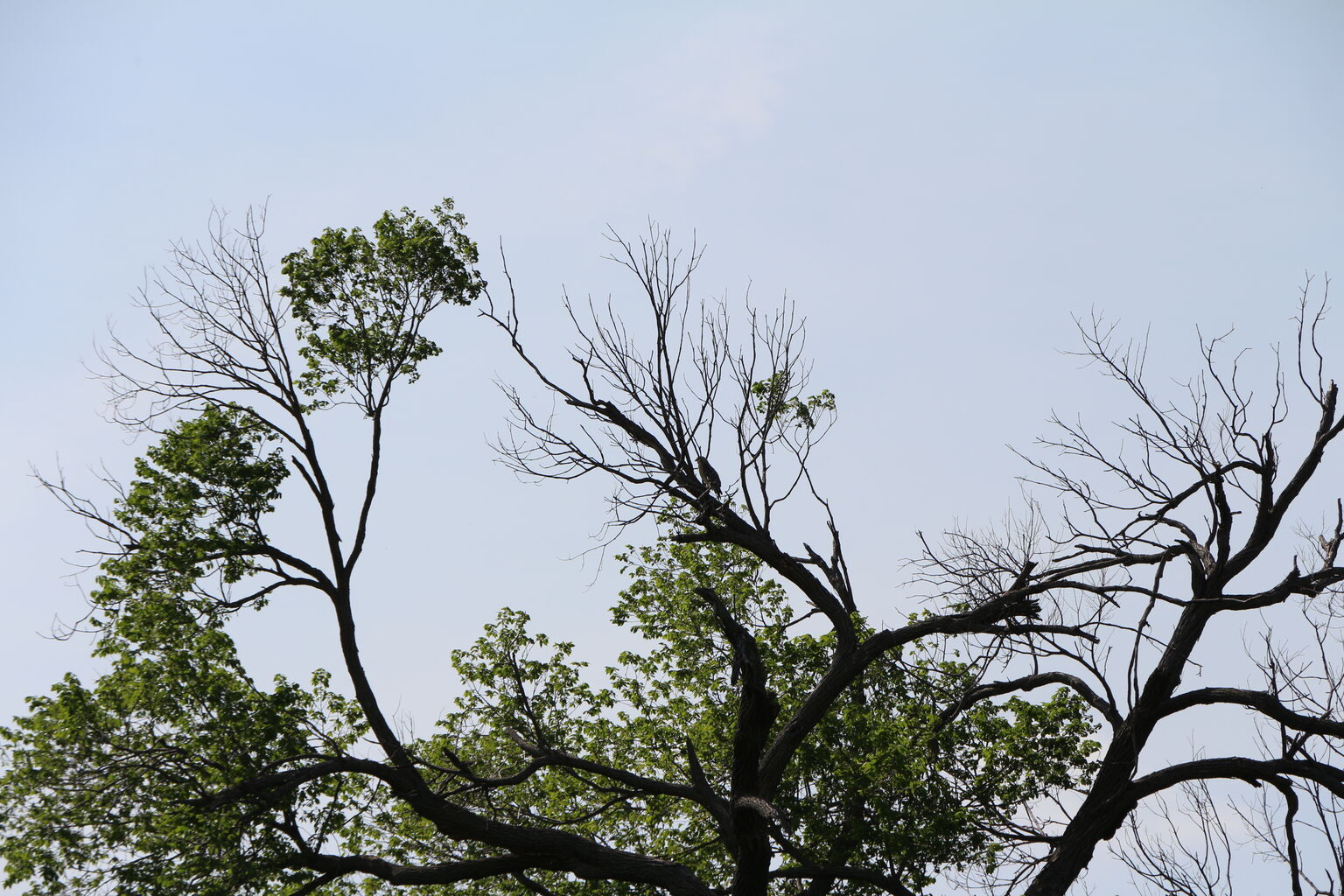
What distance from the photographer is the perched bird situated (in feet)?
47.6

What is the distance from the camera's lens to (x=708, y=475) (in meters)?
14.6

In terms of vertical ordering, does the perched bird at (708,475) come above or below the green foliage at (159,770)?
above

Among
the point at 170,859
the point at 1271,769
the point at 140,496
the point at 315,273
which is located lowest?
the point at 170,859

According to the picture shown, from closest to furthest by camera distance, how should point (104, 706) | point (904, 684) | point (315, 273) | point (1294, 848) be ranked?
point (1294, 848) → point (104, 706) → point (315, 273) → point (904, 684)

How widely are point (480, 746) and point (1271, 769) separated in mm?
12477

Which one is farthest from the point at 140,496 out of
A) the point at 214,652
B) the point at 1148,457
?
the point at 1148,457

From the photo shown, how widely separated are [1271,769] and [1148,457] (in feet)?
13.0

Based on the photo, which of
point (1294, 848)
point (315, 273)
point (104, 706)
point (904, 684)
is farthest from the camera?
point (904, 684)

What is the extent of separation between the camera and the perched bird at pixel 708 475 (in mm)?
14508

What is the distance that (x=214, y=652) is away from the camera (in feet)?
47.9

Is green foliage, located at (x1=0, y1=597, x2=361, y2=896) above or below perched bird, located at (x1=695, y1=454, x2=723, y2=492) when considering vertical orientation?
below

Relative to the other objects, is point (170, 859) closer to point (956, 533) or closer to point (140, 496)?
point (140, 496)

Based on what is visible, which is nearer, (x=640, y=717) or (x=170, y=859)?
(x=170, y=859)

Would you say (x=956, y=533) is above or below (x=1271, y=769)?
above
